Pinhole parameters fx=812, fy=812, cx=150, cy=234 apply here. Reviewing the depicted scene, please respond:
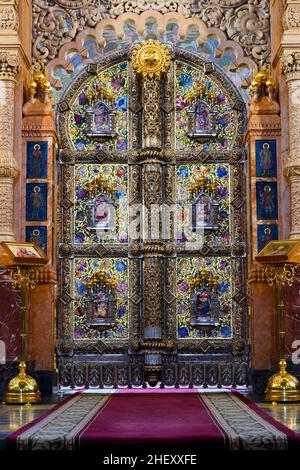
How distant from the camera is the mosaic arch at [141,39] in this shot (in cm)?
1220

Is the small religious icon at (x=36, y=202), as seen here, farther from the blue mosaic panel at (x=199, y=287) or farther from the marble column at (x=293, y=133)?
the marble column at (x=293, y=133)

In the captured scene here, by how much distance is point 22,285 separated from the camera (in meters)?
10.0

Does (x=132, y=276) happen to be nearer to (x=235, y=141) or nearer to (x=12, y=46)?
(x=235, y=141)

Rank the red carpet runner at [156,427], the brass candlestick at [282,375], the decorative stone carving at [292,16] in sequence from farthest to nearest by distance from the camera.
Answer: the decorative stone carving at [292,16] → the brass candlestick at [282,375] → the red carpet runner at [156,427]

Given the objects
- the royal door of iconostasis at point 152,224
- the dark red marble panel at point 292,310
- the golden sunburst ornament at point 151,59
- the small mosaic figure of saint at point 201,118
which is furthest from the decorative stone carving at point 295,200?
the golden sunburst ornament at point 151,59

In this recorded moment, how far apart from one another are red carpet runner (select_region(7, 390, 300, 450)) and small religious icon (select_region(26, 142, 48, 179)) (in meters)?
3.41

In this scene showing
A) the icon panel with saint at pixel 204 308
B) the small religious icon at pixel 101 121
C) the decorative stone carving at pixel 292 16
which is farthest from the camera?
the small religious icon at pixel 101 121

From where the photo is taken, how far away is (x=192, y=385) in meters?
11.7

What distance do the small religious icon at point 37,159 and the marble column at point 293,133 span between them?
3408 mm

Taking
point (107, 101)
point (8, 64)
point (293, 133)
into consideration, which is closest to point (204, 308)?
point (293, 133)

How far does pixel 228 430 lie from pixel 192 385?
4.76 meters

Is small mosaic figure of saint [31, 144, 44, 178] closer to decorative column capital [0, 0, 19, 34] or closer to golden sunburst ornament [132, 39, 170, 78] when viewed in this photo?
decorative column capital [0, 0, 19, 34]

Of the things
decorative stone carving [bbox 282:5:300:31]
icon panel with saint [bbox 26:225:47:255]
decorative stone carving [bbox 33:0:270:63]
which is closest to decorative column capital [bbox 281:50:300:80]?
decorative stone carving [bbox 282:5:300:31]

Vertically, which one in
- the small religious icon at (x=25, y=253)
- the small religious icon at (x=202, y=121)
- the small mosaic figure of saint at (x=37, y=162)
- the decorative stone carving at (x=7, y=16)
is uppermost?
the decorative stone carving at (x=7, y=16)
